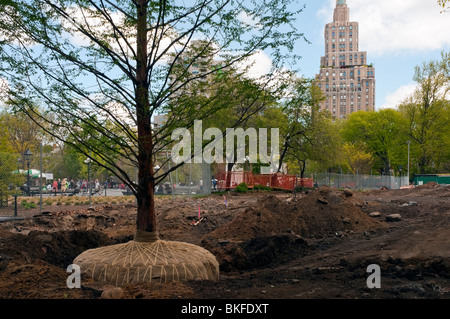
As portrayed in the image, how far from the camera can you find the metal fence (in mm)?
45500

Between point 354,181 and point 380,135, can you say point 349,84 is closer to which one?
point 380,135

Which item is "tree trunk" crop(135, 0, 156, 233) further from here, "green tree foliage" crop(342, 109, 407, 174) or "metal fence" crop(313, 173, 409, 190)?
"green tree foliage" crop(342, 109, 407, 174)

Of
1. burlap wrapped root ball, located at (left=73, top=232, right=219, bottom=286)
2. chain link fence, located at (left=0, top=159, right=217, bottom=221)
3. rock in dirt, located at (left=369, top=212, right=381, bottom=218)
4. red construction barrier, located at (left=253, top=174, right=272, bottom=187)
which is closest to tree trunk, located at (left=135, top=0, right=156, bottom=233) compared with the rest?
burlap wrapped root ball, located at (left=73, top=232, right=219, bottom=286)

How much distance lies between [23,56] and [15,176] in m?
16.5

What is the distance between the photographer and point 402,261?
7.22m

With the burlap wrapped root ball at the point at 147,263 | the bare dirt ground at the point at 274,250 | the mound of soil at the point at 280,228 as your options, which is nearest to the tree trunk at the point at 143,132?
the burlap wrapped root ball at the point at 147,263

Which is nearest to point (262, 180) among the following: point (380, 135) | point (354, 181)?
point (354, 181)

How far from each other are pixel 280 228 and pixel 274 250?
9.76 feet

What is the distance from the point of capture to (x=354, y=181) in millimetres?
48250

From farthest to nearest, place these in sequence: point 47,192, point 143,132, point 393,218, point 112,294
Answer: point 47,192, point 393,218, point 143,132, point 112,294

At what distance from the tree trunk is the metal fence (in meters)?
38.8

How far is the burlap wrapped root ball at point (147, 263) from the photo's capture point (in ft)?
17.4

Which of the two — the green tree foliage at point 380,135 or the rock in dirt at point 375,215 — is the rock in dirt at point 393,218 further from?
the green tree foliage at point 380,135

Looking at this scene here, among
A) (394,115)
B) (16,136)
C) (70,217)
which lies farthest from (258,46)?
(394,115)
